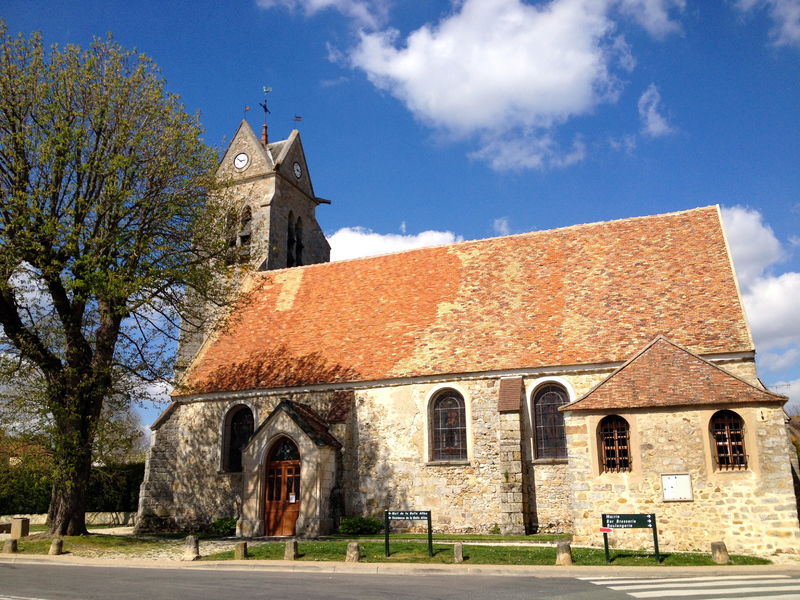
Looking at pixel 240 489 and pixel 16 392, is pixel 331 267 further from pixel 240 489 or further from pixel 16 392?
pixel 16 392

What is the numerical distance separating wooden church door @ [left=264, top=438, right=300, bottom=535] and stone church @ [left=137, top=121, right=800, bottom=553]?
5 cm

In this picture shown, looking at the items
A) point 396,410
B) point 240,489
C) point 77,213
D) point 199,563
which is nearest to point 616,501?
point 396,410

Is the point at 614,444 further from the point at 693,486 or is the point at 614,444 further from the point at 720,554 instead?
the point at 720,554

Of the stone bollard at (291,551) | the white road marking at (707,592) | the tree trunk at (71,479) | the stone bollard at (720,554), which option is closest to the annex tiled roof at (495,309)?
the tree trunk at (71,479)

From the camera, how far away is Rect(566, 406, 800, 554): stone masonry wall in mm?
15016

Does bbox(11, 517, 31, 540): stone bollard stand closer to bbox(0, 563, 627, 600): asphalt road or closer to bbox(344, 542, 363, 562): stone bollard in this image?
bbox(0, 563, 627, 600): asphalt road

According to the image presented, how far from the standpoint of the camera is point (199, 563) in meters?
15.4

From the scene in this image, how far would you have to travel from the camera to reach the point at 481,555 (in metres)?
14.8

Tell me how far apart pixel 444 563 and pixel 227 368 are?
13738mm

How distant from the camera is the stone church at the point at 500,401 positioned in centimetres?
1590

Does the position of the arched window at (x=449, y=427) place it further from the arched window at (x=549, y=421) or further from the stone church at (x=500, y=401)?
the arched window at (x=549, y=421)

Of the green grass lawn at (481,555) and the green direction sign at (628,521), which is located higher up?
the green direction sign at (628,521)

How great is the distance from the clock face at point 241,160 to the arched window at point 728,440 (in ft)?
84.4

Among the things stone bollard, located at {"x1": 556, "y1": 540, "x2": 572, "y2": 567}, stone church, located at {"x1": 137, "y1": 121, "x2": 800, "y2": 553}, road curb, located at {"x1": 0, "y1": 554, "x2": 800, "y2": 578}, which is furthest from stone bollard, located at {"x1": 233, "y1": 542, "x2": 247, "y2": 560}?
stone bollard, located at {"x1": 556, "y1": 540, "x2": 572, "y2": 567}
